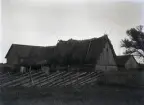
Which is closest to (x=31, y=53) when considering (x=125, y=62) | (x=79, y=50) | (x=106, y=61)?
(x=79, y=50)

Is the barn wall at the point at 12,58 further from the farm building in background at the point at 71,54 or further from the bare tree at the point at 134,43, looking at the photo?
the bare tree at the point at 134,43

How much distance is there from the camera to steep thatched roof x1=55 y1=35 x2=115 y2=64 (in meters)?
1.01

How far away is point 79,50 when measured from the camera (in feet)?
3.35

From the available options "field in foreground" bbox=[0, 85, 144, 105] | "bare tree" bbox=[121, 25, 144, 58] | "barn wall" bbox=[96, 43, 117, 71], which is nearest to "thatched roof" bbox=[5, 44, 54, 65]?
"field in foreground" bbox=[0, 85, 144, 105]

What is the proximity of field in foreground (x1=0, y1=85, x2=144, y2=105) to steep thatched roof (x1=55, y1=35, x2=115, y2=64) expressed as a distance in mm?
129

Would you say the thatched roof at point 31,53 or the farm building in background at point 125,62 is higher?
the thatched roof at point 31,53

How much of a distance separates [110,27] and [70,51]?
9.1 inches

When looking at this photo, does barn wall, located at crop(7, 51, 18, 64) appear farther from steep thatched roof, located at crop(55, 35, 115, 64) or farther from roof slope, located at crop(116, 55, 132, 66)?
roof slope, located at crop(116, 55, 132, 66)

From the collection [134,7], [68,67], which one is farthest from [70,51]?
[134,7]

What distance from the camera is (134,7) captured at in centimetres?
113

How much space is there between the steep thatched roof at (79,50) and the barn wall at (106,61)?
0.02 metres

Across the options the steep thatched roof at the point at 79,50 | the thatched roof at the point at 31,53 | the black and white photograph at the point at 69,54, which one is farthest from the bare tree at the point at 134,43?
the thatched roof at the point at 31,53

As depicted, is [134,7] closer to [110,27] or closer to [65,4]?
[110,27]

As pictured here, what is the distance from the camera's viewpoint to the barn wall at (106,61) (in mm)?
1016
